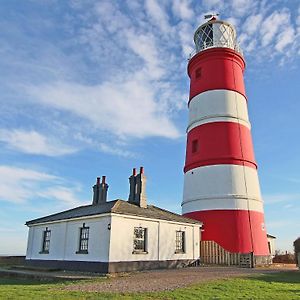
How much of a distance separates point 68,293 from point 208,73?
1872 centimetres

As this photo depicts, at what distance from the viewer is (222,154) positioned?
22.6m

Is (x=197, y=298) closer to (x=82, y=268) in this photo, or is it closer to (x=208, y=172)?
(x=82, y=268)

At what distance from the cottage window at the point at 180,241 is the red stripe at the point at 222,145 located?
5037 mm

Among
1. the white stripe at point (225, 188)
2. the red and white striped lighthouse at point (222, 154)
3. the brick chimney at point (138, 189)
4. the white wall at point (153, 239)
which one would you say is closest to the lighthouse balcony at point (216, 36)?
the red and white striped lighthouse at point (222, 154)

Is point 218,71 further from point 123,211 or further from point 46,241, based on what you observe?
point 46,241

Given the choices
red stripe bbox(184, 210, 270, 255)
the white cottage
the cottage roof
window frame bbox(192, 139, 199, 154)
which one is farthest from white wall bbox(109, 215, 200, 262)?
window frame bbox(192, 139, 199, 154)

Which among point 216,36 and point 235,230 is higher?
point 216,36

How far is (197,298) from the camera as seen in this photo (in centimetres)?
916

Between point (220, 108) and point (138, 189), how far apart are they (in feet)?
27.1

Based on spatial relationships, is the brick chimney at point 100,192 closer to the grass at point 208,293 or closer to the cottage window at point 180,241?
the cottage window at point 180,241

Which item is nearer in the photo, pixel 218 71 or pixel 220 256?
pixel 220 256

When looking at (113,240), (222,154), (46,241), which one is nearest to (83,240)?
Result: (113,240)

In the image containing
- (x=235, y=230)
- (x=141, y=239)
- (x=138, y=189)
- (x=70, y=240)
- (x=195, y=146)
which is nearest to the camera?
(x=141, y=239)

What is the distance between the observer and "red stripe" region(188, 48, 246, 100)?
Result: 24281 millimetres
